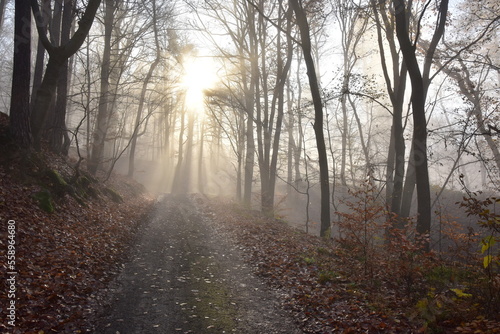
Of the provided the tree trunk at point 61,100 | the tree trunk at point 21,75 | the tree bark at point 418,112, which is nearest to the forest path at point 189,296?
the tree trunk at point 21,75

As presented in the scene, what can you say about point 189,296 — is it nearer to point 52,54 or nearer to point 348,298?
point 348,298

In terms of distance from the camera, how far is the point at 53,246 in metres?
7.31

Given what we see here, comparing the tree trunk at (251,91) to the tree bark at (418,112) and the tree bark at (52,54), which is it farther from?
the tree bark at (418,112)

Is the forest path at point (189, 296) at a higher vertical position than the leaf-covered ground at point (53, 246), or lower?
lower

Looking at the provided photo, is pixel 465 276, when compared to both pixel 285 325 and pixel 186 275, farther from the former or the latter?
pixel 186 275

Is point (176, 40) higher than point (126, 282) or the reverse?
higher

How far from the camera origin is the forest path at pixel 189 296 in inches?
209

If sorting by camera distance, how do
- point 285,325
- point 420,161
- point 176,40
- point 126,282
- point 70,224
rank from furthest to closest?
1. point 176,40
2. point 420,161
3. point 70,224
4. point 126,282
5. point 285,325

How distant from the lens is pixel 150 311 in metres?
5.69

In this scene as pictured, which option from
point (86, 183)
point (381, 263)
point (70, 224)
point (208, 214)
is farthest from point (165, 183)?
point (381, 263)

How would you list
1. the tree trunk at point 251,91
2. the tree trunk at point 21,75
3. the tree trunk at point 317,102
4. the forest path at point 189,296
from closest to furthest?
the forest path at point 189,296 < the tree trunk at point 21,75 < the tree trunk at point 317,102 < the tree trunk at point 251,91

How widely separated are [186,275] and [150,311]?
6.61 feet

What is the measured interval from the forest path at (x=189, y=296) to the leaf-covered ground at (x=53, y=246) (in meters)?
0.45

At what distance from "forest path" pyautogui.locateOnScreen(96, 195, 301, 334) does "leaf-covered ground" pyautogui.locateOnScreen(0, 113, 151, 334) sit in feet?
1.48
